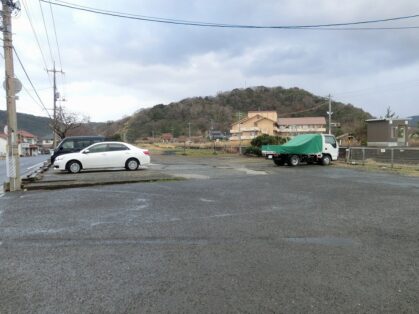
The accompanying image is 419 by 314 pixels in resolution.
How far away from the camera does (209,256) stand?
5.27 meters

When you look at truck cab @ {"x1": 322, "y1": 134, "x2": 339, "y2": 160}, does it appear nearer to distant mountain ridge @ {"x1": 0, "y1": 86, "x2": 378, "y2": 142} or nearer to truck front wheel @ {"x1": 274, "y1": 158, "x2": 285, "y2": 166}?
truck front wheel @ {"x1": 274, "y1": 158, "x2": 285, "y2": 166}

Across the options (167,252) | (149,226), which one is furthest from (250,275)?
(149,226)

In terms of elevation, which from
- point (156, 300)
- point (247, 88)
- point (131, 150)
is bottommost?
point (156, 300)

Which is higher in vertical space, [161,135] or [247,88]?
[247,88]

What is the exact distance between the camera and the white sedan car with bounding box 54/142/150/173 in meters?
18.8

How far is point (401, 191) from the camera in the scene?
12.0 m

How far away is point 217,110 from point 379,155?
76757 mm

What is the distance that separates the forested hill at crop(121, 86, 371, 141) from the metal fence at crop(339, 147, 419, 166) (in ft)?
203

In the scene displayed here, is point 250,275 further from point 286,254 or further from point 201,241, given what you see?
point 201,241

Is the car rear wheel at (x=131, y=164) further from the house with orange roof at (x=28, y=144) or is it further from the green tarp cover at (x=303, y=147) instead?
the house with orange roof at (x=28, y=144)

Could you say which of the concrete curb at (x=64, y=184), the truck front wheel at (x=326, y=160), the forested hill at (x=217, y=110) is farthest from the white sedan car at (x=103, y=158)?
the forested hill at (x=217, y=110)

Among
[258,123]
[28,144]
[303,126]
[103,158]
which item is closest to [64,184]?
[103,158]

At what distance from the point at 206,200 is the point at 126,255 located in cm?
485

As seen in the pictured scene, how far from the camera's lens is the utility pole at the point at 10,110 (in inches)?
498
